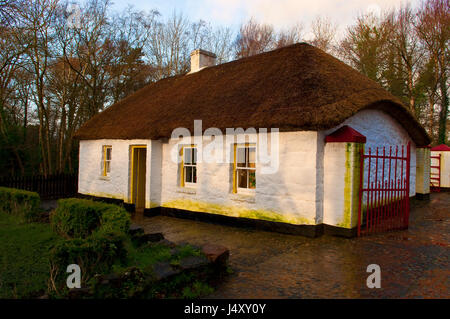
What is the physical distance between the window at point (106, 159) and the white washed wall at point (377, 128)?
9.22m

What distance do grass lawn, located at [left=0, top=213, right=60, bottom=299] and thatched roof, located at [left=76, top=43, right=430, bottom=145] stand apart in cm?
453

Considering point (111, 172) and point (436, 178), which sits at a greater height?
point (111, 172)

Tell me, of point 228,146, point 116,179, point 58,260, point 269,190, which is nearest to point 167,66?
point 116,179

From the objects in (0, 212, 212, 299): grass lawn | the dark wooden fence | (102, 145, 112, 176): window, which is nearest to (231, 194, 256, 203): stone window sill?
(0, 212, 212, 299): grass lawn

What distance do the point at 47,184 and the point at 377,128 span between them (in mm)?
14339

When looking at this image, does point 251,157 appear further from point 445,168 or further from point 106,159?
point 445,168

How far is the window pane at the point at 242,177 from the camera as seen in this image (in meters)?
8.84

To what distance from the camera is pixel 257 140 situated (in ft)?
27.0

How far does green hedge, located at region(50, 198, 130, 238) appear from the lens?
5824 mm

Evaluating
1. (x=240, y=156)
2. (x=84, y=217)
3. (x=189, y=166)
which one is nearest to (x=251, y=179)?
(x=240, y=156)

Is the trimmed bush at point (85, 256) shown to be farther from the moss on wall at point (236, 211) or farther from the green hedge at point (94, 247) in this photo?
the moss on wall at point (236, 211)

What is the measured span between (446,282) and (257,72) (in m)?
7.88

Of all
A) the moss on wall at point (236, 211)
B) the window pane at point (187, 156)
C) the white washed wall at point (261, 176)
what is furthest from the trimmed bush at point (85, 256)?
the window pane at point (187, 156)

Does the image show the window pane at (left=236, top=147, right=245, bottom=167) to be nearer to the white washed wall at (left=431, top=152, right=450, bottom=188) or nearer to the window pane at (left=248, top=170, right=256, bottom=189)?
the window pane at (left=248, top=170, right=256, bottom=189)
